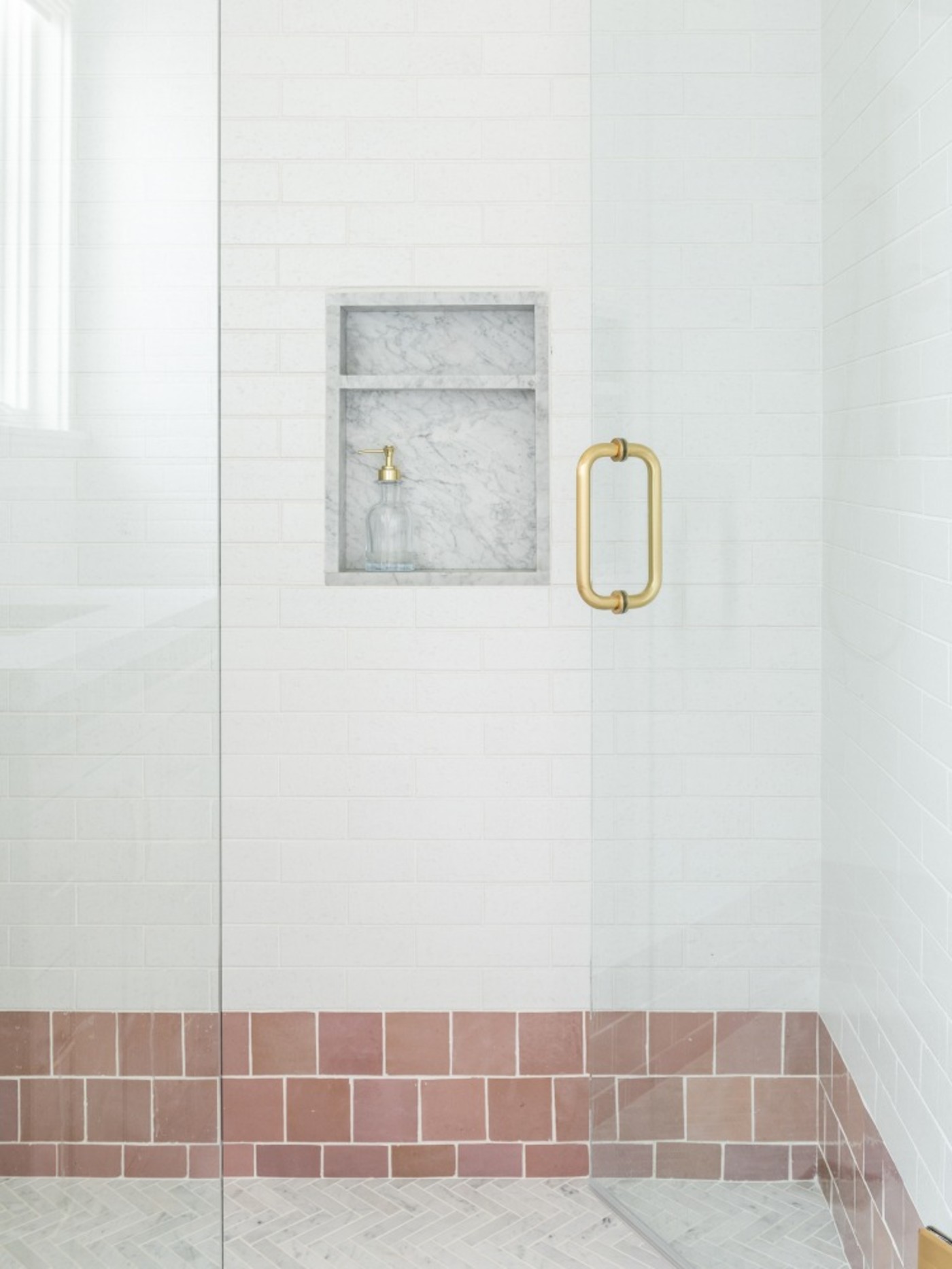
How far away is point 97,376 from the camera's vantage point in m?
1.04

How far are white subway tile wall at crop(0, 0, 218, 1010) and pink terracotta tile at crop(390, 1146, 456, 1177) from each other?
1239 mm

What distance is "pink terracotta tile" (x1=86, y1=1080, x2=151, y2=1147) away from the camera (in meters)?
1.05

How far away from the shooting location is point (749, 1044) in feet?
5.48

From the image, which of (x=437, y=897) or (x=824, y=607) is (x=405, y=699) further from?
(x=824, y=607)

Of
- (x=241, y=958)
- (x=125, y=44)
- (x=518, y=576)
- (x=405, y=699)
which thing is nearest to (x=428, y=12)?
(x=518, y=576)

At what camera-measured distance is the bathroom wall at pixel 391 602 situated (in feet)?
7.42

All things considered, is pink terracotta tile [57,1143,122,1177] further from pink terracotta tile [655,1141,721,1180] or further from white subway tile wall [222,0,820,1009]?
white subway tile wall [222,0,820,1009]

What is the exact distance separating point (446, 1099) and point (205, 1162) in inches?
44.0

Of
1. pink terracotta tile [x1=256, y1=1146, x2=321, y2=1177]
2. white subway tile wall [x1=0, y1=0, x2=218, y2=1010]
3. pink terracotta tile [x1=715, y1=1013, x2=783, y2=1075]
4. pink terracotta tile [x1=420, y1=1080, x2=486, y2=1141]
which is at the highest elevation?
white subway tile wall [x1=0, y1=0, x2=218, y2=1010]

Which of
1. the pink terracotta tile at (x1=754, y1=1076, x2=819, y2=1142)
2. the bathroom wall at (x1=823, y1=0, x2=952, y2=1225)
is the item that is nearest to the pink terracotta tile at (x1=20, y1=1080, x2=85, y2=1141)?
the bathroom wall at (x1=823, y1=0, x2=952, y2=1225)

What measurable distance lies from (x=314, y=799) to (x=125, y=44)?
1508mm

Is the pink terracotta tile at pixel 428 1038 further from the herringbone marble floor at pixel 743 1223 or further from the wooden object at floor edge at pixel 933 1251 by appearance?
the wooden object at floor edge at pixel 933 1251

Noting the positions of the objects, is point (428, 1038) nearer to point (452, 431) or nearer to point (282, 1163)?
point (282, 1163)

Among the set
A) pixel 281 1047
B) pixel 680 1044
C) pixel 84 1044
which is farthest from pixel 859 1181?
pixel 281 1047
